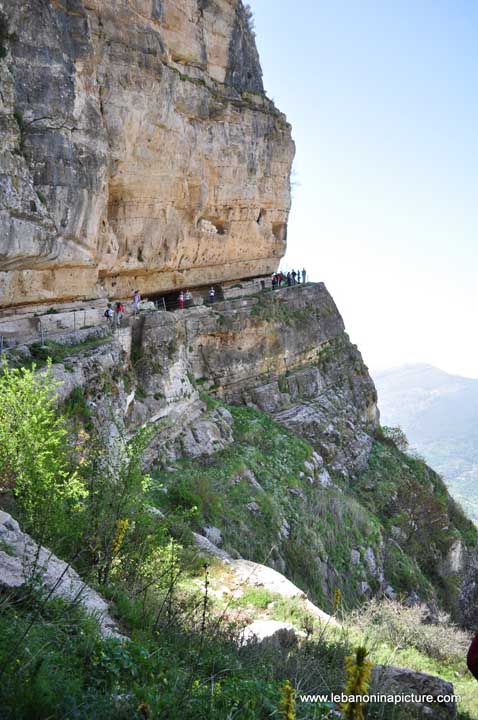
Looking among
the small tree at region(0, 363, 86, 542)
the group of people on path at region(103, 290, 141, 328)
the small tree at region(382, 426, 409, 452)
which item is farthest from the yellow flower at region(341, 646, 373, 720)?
the small tree at region(382, 426, 409, 452)

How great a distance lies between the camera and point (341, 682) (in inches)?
245

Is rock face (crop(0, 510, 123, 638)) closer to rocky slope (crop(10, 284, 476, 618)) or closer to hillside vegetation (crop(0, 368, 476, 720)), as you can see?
hillside vegetation (crop(0, 368, 476, 720))

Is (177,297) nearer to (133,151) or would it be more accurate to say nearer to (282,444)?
(133,151)

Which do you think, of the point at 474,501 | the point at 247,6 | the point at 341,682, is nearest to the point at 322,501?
the point at 341,682

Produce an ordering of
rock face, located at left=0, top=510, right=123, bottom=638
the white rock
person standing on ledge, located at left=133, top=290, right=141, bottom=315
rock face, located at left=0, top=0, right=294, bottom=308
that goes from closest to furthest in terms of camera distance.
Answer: rock face, located at left=0, top=510, right=123, bottom=638 < the white rock < rock face, located at left=0, top=0, right=294, bottom=308 < person standing on ledge, located at left=133, top=290, right=141, bottom=315

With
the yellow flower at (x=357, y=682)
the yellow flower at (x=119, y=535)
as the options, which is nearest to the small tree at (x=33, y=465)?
the yellow flower at (x=119, y=535)

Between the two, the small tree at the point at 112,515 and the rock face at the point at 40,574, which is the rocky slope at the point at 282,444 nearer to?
the small tree at the point at 112,515

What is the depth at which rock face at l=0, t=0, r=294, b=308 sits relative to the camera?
1422cm

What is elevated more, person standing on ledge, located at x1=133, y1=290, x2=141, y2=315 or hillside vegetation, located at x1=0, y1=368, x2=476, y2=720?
person standing on ledge, located at x1=133, y1=290, x2=141, y2=315

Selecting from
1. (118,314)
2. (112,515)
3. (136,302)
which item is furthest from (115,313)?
(112,515)

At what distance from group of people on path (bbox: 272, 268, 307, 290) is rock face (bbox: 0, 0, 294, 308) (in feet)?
2.99

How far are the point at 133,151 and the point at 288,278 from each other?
1304cm

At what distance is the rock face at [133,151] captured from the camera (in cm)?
1422

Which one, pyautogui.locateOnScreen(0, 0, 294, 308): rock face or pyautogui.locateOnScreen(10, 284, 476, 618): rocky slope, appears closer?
pyautogui.locateOnScreen(0, 0, 294, 308): rock face
